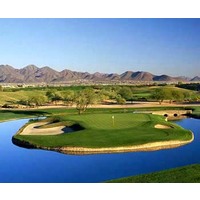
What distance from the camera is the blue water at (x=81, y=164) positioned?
26141 millimetres

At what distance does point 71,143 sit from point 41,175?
8.14 metres

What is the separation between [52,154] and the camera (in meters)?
33.1

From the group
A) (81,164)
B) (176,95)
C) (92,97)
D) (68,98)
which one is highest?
(92,97)

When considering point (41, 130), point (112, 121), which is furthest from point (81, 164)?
point (112, 121)

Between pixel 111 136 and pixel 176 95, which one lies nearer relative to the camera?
pixel 111 136

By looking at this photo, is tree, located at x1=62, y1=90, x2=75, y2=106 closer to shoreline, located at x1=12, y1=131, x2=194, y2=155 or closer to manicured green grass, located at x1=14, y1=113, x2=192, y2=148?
manicured green grass, located at x1=14, y1=113, x2=192, y2=148

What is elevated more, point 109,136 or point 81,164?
point 109,136

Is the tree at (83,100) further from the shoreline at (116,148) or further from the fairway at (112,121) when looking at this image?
the shoreline at (116,148)

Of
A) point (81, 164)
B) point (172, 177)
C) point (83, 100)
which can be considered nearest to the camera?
point (172, 177)

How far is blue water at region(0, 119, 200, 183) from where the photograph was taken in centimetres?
2614

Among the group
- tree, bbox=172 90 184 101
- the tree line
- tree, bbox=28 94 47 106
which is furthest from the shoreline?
tree, bbox=172 90 184 101

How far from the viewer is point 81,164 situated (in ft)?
96.2

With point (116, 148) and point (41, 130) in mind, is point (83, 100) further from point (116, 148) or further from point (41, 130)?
point (116, 148)
